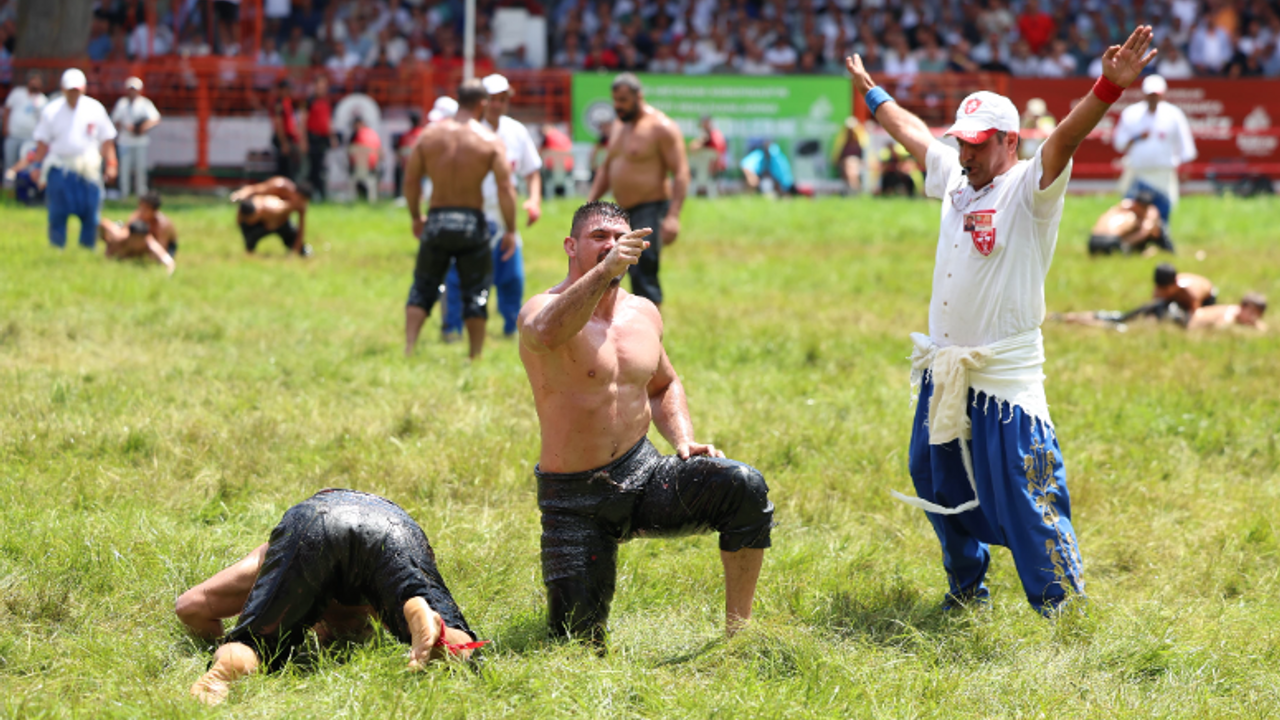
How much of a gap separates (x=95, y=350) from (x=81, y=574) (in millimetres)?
4521

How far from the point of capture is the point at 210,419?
7.08m

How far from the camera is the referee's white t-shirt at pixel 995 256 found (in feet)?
15.2

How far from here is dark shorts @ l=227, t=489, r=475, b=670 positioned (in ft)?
13.4

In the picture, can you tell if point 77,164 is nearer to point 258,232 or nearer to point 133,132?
point 258,232

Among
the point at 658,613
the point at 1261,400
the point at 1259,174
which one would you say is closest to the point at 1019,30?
the point at 1259,174

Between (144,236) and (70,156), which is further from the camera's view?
(70,156)

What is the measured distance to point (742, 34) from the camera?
2545cm

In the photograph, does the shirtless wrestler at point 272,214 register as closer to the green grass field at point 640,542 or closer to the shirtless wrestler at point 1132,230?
the green grass field at point 640,542

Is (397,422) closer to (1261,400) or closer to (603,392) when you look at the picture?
(603,392)

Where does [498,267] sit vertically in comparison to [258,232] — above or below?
above

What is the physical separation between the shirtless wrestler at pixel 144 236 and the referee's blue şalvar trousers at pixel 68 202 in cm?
52

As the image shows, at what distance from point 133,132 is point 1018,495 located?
18285mm

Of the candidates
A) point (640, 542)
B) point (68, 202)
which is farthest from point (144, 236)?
point (640, 542)

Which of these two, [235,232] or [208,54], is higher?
[208,54]
